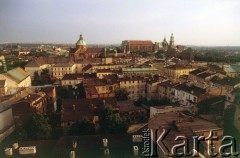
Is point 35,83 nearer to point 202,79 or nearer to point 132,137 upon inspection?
point 202,79

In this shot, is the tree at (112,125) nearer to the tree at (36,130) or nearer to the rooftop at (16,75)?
the tree at (36,130)

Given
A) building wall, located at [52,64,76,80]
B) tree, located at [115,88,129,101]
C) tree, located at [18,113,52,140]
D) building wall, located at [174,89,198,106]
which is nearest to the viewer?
tree, located at [18,113,52,140]

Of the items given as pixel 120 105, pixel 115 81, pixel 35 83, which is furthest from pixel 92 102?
pixel 35 83

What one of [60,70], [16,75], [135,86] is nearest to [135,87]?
[135,86]

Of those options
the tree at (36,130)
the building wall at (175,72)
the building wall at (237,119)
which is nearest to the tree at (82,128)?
the tree at (36,130)

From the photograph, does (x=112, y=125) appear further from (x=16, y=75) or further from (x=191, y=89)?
(x=16, y=75)

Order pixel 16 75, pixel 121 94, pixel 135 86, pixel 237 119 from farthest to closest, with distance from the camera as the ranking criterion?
pixel 16 75 → pixel 135 86 → pixel 121 94 → pixel 237 119

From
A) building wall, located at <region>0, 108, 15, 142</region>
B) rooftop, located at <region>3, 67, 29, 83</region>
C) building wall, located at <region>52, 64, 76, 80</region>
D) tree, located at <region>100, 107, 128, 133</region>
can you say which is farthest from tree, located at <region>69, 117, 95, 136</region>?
building wall, located at <region>52, 64, 76, 80</region>

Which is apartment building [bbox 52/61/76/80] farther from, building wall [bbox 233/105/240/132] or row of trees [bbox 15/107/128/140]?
building wall [bbox 233/105/240/132]
